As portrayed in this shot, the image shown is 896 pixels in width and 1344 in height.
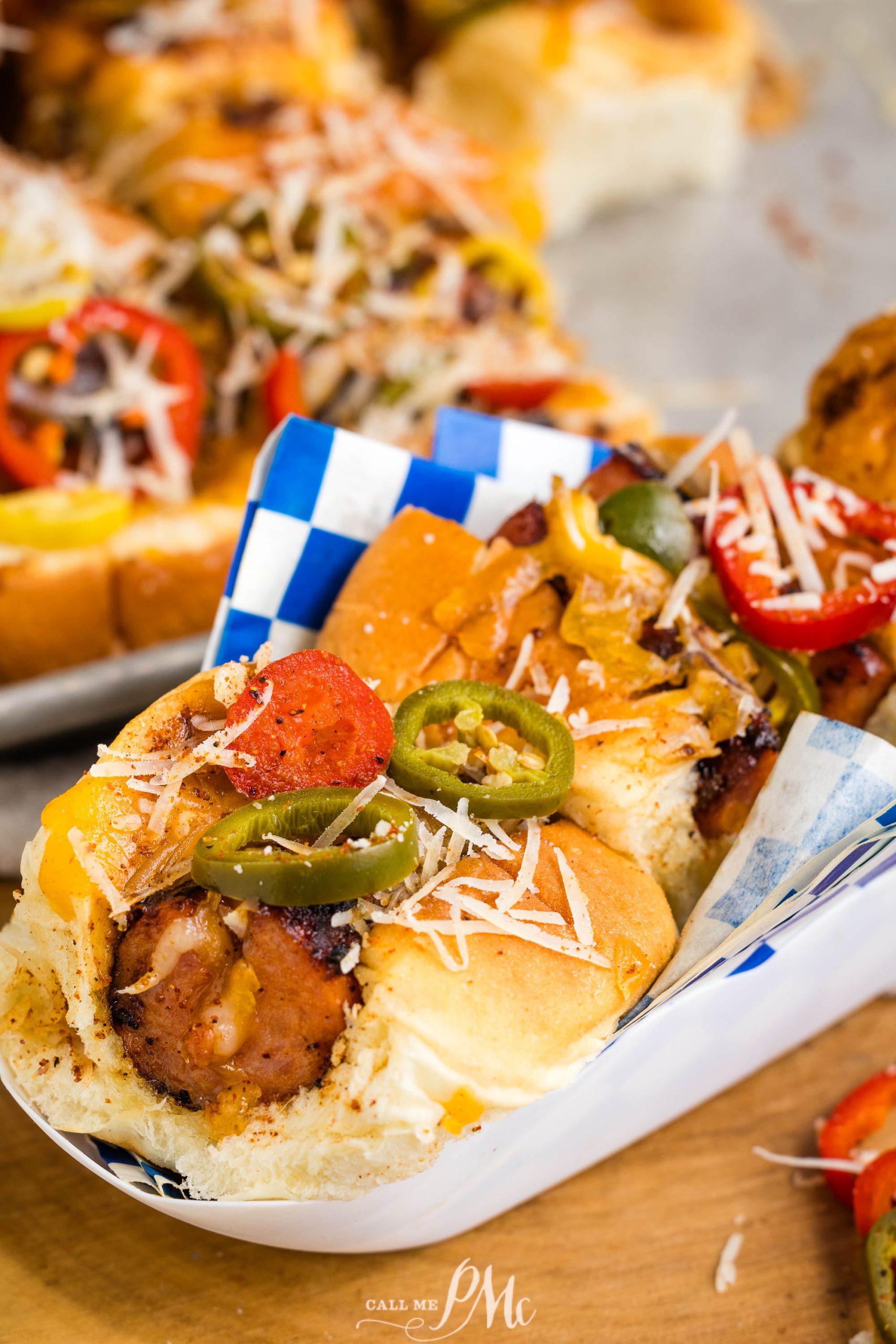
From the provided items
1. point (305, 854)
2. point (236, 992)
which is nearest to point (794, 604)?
point (305, 854)

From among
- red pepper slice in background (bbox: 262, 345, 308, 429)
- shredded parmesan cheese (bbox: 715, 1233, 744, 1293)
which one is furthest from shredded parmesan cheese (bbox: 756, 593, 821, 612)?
red pepper slice in background (bbox: 262, 345, 308, 429)

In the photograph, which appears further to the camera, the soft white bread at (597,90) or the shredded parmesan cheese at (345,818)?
the soft white bread at (597,90)

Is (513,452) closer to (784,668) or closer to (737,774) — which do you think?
(784,668)

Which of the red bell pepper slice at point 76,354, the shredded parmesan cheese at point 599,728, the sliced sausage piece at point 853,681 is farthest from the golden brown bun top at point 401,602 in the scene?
the red bell pepper slice at point 76,354

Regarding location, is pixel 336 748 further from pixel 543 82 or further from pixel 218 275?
pixel 543 82

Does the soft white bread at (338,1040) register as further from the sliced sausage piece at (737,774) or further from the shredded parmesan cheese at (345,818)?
the sliced sausage piece at (737,774)

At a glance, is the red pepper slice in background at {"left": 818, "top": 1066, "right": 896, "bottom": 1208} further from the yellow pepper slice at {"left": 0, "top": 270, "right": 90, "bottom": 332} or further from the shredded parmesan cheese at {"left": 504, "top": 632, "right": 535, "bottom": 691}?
the yellow pepper slice at {"left": 0, "top": 270, "right": 90, "bottom": 332}

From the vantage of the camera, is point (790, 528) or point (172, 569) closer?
point (790, 528)
